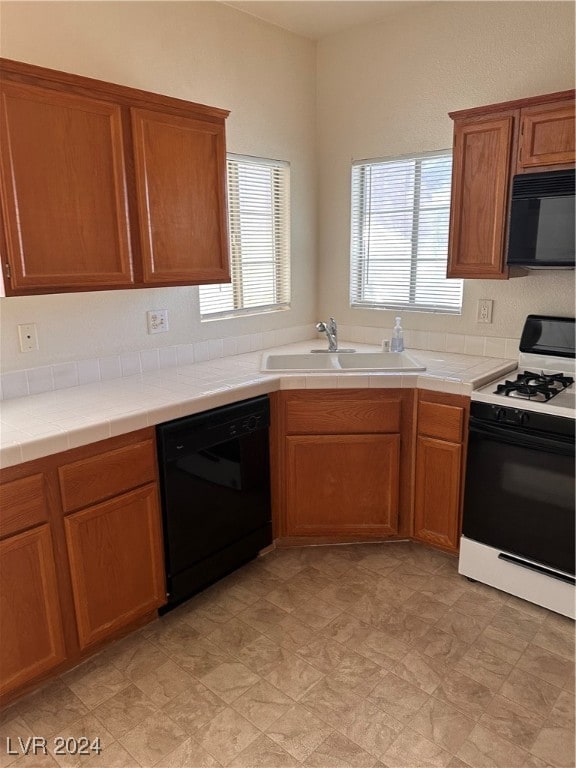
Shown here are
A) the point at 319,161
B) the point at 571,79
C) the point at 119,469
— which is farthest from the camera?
the point at 319,161

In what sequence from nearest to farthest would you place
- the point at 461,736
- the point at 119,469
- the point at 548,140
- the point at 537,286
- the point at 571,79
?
the point at 461,736 → the point at 119,469 → the point at 548,140 → the point at 571,79 → the point at 537,286

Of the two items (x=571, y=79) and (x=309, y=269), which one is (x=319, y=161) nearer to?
(x=309, y=269)

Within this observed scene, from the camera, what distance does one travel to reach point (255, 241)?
320 centimetres

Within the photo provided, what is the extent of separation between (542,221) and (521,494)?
1171 mm

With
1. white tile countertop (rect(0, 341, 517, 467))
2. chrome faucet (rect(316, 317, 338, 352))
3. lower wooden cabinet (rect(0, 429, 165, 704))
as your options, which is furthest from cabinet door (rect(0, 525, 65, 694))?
chrome faucet (rect(316, 317, 338, 352))

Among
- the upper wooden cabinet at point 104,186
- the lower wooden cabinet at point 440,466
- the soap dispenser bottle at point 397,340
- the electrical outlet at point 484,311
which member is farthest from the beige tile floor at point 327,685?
the upper wooden cabinet at point 104,186

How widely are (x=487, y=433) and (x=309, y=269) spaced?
172 centimetres

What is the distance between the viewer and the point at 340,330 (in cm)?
355

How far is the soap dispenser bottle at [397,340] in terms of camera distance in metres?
3.04

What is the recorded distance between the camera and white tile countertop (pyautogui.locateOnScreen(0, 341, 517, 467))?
181cm

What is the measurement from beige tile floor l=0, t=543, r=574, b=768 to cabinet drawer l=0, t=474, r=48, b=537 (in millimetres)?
659

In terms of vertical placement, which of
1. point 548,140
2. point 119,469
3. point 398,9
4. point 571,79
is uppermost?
point 398,9

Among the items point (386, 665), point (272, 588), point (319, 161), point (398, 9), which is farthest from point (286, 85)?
point (386, 665)

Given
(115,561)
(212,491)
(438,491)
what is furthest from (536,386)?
(115,561)
